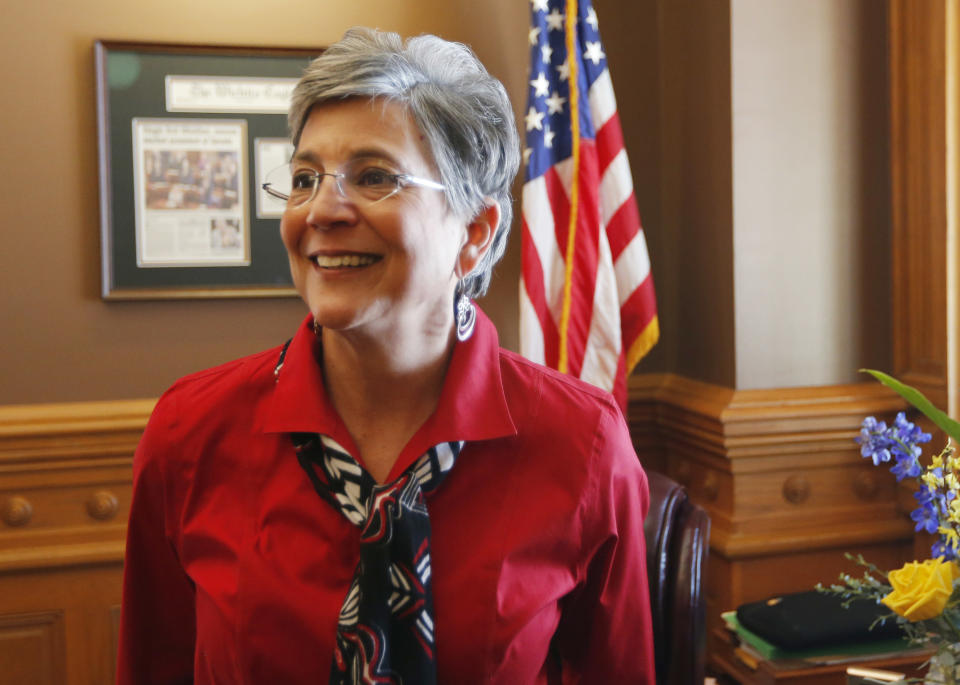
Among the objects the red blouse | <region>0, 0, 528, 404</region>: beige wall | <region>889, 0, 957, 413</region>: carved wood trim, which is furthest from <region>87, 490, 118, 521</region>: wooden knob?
<region>889, 0, 957, 413</region>: carved wood trim

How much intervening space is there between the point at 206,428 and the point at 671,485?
2.68 feet

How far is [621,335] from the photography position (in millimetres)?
2438

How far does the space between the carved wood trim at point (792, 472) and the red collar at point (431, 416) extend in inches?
46.1

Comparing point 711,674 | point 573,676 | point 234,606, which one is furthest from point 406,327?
point 711,674

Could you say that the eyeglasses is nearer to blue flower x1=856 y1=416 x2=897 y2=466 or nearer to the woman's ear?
the woman's ear

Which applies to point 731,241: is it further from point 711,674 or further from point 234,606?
point 234,606

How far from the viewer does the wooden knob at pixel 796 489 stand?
93.2 inches

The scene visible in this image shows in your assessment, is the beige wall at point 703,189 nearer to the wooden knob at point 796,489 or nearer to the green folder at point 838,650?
the wooden knob at point 796,489

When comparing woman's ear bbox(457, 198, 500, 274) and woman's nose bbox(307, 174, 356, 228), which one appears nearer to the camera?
woman's nose bbox(307, 174, 356, 228)

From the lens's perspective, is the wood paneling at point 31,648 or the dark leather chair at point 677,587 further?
the wood paneling at point 31,648

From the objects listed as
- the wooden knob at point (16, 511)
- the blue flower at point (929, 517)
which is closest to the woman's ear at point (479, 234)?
the blue flower at point (929, 517)

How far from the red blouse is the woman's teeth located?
0.57 feet

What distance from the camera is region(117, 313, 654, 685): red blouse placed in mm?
1184

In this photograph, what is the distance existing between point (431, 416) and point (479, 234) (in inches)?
11.7
